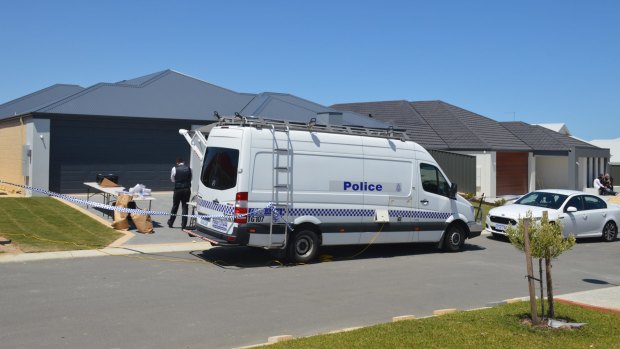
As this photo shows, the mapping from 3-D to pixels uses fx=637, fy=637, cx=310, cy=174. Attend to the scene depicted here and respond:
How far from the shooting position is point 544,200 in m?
18.4

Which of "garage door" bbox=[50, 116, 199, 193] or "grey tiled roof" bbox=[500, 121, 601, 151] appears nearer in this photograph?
"garage door" bbox=[50, 116, 199, 193]

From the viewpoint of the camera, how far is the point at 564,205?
17.7 meters

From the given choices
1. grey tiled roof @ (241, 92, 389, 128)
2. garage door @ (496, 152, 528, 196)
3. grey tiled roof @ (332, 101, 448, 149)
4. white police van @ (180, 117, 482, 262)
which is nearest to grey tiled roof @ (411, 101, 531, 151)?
grey tiled roof @ (332, 101, 448, 149)

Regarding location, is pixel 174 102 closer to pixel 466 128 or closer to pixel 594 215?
pixel 594 215

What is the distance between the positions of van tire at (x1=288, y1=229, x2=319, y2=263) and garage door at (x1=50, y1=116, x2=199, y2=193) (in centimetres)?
1196

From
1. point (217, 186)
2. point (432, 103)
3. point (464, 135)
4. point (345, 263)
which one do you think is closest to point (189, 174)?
point (217, 186)

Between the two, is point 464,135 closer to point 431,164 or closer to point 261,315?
point 431,164

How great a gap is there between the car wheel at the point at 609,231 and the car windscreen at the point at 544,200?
1.69 metres

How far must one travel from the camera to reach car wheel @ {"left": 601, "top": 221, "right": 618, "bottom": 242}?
18484 millimetres

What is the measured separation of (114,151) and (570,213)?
49.6ft

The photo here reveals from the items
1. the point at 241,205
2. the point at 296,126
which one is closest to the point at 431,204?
the point at 296,126

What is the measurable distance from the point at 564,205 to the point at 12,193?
18.4 metres

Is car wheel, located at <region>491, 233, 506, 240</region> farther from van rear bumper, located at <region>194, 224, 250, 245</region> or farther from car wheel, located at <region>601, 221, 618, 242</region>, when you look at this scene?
van rear bumper, located at <region>194, 224, 250, 245</region>

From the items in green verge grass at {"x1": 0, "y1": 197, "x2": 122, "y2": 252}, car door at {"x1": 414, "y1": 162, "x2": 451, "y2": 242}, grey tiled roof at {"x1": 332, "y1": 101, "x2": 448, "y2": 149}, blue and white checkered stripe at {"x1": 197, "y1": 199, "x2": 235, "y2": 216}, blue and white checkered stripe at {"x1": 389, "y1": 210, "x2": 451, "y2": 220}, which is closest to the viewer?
blue and white checkered stripe at {"x1": 197, "y1": 199, "x2": 235, "y2": 216}
